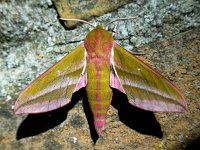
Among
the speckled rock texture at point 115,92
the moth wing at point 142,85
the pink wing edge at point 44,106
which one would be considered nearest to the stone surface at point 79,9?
the speckled rock texture at point 115,92

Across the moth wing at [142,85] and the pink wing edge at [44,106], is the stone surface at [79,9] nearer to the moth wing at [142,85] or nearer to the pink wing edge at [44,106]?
the moth wing at [142,85]

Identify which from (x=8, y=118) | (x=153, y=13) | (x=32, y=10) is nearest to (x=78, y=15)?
(x=32, y=10)

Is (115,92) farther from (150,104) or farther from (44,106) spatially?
(44,106)

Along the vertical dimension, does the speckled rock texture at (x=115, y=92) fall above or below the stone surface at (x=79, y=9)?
below

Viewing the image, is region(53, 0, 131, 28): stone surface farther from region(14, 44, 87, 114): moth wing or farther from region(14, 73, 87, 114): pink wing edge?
region(14, 73, 87, 114): pink wing edge

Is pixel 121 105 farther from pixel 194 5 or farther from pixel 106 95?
pixel 194 5
